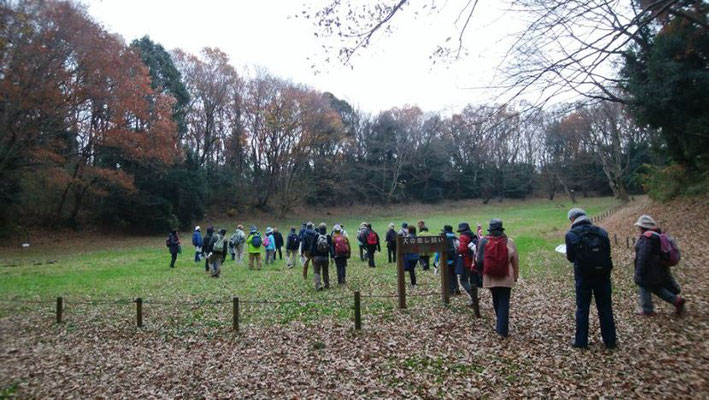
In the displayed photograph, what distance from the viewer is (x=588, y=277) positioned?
618cm

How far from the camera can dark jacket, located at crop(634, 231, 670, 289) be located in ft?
23.8

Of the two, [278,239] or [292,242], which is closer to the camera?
[292,242]

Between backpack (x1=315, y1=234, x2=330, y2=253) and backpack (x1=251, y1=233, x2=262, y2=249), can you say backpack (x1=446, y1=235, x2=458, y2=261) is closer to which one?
backpack (x1=315, y1=234, x2=330, y2=253)

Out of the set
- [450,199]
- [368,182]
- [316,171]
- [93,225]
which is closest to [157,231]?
[93,225]

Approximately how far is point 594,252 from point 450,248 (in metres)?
3.98

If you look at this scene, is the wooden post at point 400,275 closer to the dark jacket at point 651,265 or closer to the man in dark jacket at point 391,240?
the dark jacket at point 651,265

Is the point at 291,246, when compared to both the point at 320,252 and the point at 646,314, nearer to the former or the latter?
the point at 320,252

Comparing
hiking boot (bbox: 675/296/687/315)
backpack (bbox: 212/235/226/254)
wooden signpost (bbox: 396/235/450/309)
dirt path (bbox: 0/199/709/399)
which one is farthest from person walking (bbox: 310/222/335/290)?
hiking boot (bbox: 675/296/687/315)

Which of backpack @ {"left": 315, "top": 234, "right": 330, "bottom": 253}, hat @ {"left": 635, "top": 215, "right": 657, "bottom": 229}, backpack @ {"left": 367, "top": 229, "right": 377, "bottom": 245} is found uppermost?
hat @ {"left": 635, "top": 215, "right": 657, "bottom": 229}

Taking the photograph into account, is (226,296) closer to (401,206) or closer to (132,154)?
(132,154)

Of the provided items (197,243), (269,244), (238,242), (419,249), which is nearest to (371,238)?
(269,244)

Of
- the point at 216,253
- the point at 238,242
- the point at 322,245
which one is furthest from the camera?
the point at 238,242

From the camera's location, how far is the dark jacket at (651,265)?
7.25 metres

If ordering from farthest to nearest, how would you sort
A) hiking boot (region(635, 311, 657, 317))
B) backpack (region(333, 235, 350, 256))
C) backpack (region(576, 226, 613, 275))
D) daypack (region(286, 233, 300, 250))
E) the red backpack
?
1. daypack (region(286, 233, 300, 250))
2. backpack (region(333, 235, 350, 256))
3. hiking boot (region(635, 311, 657, 317))
4. the red backpack
5. backpack (region(576, 226, 613, 275))
